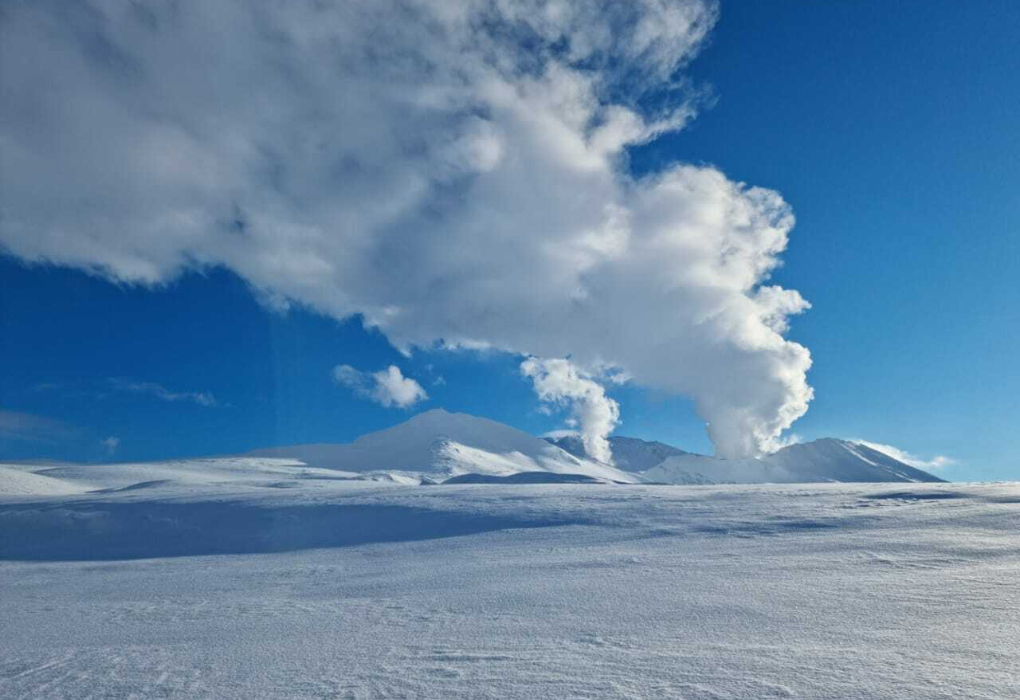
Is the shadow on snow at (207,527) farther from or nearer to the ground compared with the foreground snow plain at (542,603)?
farther from the ground

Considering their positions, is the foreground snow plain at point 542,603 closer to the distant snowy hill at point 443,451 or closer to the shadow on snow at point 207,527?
the shadow on snow at point 207,527

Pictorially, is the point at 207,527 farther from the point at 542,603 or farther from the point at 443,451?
the point at 443,451

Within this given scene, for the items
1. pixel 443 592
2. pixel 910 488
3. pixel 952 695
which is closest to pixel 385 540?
pixel 443 592

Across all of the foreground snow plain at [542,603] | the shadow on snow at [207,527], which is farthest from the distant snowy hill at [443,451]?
the foreground snow plain at [542,603]

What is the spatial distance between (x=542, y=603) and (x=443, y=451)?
110013 millimetres

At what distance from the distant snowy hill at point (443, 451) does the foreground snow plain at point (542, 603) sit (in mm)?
69836

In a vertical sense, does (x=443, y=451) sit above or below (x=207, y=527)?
above

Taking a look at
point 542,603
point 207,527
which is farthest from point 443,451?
point 542,603

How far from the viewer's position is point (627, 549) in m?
13.1

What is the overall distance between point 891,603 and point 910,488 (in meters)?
15.8

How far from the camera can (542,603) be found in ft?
28.5

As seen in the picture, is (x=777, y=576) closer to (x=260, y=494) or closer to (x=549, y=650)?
(x=549, y=650)

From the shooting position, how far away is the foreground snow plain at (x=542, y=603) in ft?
18.4

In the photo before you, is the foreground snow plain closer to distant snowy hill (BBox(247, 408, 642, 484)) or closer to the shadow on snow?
the shadow on snow
